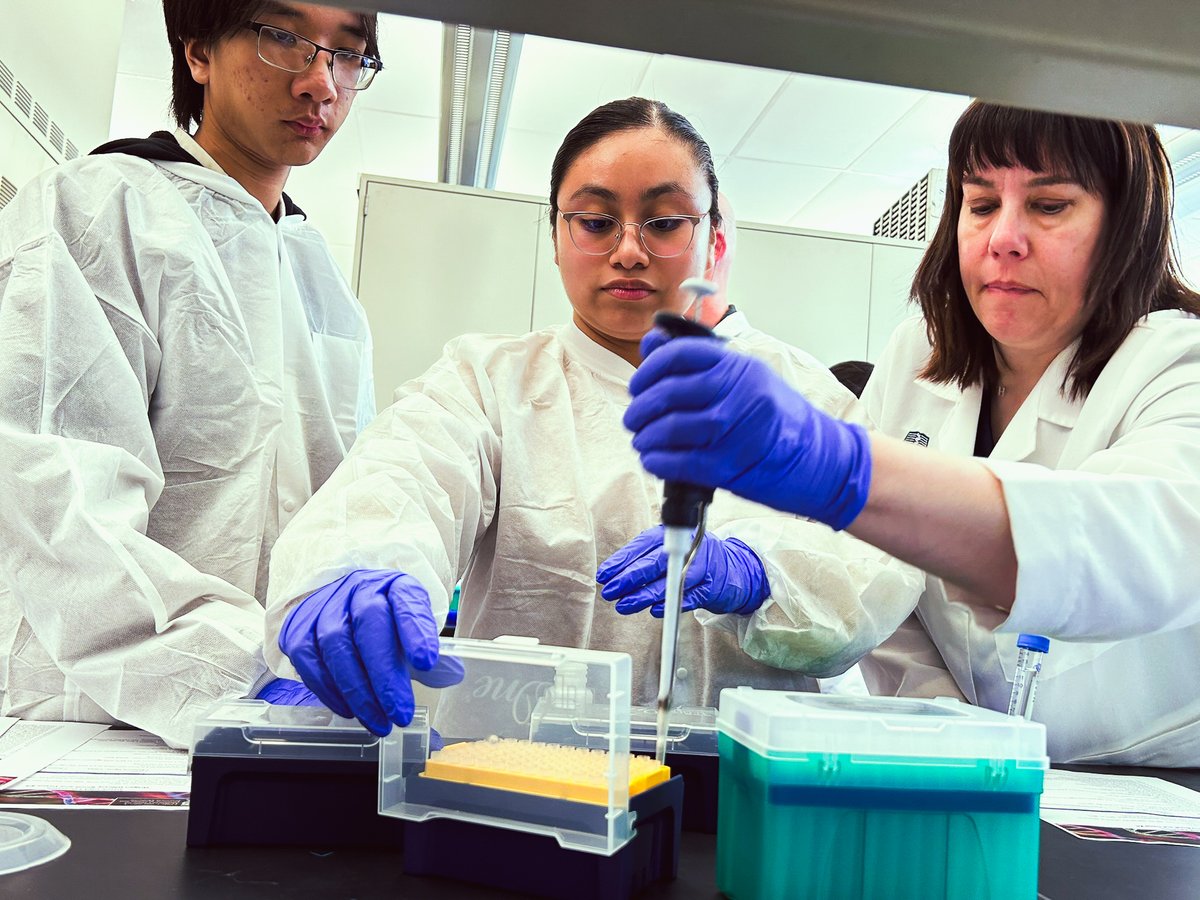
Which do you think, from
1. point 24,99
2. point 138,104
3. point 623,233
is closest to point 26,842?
point 623,233

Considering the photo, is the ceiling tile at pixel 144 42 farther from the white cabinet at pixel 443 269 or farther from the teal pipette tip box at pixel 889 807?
the teal pipette tip box at pixel 889 807

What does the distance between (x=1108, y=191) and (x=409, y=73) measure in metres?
3.37

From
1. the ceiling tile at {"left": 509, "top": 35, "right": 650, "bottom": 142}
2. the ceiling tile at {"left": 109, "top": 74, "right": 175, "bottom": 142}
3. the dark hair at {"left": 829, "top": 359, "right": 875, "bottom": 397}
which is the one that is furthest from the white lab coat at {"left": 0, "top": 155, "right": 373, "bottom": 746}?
the ceiling tile at {"left": 109, "top": 74, "right": 175, "bottom": 142}

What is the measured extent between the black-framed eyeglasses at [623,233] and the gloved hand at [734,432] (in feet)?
2.16

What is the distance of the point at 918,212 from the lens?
3561 mm

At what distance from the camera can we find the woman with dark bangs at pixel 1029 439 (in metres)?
0.76

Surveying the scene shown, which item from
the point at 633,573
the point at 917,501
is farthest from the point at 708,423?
the point at 633,573

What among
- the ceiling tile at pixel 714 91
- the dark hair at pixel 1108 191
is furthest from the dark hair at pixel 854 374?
the dark hair at pixel 1108 191

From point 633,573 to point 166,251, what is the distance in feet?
2.93

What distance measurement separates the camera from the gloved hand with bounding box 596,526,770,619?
3.54ft

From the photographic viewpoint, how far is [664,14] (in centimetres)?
46

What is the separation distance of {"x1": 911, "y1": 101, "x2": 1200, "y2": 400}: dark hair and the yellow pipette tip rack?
100cm

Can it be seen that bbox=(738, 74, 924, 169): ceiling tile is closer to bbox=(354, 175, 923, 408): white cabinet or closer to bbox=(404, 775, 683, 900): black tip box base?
bbox=(354, 175, 923, 408): white cabinet

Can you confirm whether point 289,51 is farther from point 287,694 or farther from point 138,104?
point 138,104
